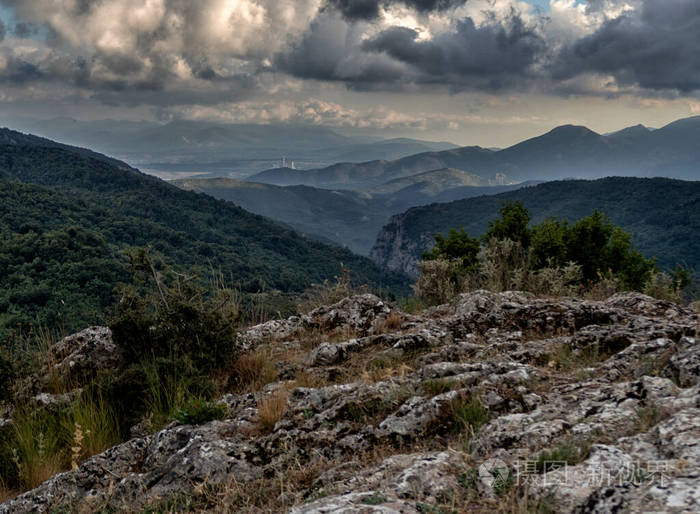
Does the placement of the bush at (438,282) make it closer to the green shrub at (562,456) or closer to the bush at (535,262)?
the bush at (535,262)

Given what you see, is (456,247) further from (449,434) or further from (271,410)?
(449,434)

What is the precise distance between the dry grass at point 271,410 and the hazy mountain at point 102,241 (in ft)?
10.0

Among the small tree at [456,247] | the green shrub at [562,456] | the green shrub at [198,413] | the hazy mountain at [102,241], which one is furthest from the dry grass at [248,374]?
the small tree at [456,247]

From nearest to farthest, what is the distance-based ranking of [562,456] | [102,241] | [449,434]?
[562,456], [449,434], [102,241]

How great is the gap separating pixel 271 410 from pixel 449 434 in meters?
1.65

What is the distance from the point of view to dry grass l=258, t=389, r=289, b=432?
3.74 meters

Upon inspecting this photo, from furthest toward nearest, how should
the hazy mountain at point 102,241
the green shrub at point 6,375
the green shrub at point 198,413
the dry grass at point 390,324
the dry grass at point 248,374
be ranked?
the hazy mountain at point 102,241
the dry grass at point 390,324
the dry grass at point 248,374
the green shrub at point 6,375
the green shrub at point 198,413

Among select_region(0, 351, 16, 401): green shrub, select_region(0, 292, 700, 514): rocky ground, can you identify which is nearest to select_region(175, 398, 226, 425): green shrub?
select_region(0, 292, 700, 514): rocky ground

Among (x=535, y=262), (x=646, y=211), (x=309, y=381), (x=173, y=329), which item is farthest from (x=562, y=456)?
(x=646, y=211)

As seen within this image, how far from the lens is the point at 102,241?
59.4 meters

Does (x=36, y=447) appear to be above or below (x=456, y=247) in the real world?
below

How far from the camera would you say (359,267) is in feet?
410

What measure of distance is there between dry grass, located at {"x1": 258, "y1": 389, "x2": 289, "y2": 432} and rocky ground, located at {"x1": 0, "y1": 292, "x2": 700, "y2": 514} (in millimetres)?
13

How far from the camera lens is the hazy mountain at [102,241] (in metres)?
42.0
